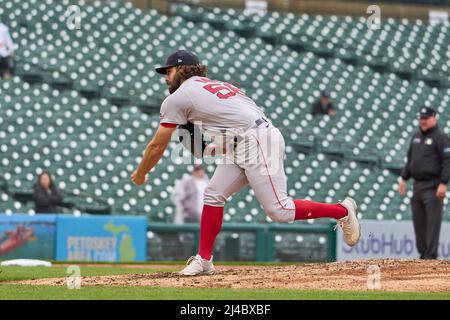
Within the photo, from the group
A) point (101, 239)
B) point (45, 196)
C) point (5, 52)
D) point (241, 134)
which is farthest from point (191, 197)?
point (241, 134)

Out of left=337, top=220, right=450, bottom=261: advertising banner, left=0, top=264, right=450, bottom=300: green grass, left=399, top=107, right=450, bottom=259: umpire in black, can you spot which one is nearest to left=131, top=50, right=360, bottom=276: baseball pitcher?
left=0, top=264, right=450, bottom=300: green grass

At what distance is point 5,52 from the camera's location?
18.8 meters

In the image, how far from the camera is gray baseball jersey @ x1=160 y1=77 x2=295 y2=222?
781 centimetres

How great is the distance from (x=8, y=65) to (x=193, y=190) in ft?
16.6

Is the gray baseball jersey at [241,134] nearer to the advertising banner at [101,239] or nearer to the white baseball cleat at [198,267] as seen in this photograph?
the white baseball cleat at [198,267]

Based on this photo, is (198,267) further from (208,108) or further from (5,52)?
(5,52)

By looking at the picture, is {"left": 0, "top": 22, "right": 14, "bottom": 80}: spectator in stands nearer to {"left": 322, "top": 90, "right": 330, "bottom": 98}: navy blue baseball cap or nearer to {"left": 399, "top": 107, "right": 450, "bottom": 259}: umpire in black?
{"left": 322, "top": 90, "right": 330, "bottom": 98}: navy blue baseball cap

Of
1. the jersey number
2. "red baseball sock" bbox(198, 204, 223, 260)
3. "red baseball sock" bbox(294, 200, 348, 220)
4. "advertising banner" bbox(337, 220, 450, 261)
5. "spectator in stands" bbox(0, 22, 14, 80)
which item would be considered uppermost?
"spectator in stands" bbox(0, 22, 14, 80)

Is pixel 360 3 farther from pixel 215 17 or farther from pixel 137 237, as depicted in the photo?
pixel 137 237

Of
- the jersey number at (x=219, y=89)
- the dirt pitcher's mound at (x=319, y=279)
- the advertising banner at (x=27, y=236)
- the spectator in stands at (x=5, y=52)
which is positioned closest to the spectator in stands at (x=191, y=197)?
the advertising banner at (x=27, y=236)

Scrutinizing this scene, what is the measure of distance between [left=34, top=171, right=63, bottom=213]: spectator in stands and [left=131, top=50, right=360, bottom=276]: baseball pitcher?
7.56 m

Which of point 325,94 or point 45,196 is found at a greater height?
point 325,94

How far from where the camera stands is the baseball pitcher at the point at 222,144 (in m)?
7.81

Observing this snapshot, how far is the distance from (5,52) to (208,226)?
11565 millimetres
